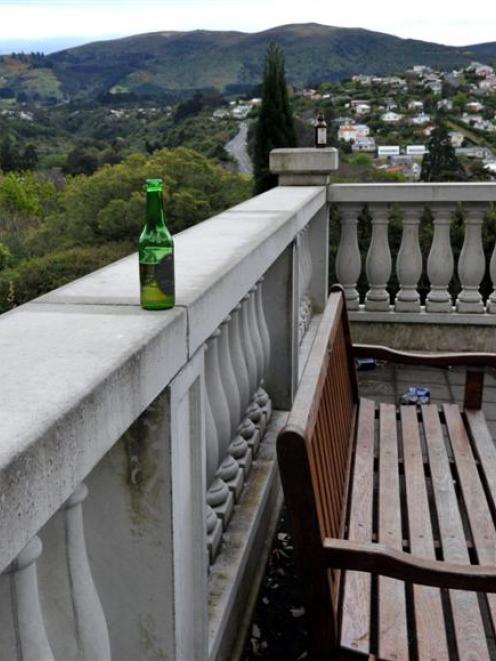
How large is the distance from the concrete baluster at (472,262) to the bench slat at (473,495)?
2259 millimetres

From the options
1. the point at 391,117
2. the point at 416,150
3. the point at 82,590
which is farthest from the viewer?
the point at 391,117

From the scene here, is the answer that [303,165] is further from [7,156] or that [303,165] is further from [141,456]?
[7,156]

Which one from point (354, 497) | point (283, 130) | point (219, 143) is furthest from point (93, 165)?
point (354, 497)

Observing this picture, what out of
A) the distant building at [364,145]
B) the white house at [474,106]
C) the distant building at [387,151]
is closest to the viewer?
the distant building at [364,145]

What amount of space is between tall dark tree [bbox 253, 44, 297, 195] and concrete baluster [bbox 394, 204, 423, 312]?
487 inches

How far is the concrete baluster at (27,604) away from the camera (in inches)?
39.5

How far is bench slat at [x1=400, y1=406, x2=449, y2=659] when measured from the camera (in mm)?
1919

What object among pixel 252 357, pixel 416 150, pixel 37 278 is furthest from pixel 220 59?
pixel 252 357

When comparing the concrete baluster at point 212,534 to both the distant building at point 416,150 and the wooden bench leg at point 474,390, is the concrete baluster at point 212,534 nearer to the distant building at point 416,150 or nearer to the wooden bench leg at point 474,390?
the wooden bench leg at point 474,390

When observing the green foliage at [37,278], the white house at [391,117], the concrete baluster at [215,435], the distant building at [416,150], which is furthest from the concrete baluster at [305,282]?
the white house at [391,117]

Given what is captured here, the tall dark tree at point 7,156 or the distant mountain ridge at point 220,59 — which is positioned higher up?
the distant mountain ridge at point 220,59

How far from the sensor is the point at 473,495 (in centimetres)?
266

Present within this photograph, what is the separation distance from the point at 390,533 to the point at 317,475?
509mm

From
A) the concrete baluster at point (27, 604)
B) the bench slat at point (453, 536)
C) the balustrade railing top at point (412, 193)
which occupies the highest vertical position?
the balustrade railing top at point (412, 193)
